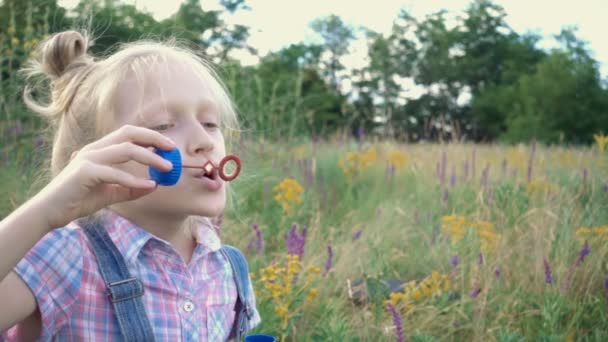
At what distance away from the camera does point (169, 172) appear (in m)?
1.28

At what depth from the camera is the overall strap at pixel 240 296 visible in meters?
1.82

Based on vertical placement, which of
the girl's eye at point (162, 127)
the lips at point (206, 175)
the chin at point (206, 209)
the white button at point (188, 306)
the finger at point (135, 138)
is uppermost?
the girl's eye at point (162, 127)

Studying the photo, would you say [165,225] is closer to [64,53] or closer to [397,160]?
[64,53]

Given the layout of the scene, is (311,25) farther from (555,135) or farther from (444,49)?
(555,135)

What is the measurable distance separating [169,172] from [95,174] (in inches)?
6.0

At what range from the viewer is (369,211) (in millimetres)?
4496

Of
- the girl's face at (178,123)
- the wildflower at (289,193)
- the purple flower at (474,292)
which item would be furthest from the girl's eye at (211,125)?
the wildflower at (289,193)

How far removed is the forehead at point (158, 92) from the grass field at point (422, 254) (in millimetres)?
664

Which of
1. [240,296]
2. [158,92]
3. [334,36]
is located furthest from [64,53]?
[334,36]

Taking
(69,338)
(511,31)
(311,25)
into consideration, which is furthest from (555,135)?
(69,338)

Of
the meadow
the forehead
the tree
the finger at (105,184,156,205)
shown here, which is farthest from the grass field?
the tree

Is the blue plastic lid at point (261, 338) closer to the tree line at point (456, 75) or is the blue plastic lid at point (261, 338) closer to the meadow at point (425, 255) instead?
the meadow at point (425, 255)

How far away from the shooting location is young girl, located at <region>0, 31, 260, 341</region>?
1.24 m

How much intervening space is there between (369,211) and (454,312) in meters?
1.78
